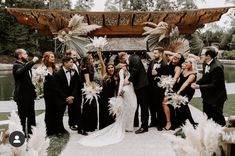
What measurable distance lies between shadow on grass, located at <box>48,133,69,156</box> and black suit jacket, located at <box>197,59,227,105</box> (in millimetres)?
2734

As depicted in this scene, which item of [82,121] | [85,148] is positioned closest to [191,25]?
[82,121]

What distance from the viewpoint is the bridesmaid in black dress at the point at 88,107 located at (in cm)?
889

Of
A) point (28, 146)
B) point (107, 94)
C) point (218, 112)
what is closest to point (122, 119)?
point (107, 94)

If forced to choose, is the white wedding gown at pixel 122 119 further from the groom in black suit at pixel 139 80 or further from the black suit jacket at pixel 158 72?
the black suit jacket at pixel 158 72

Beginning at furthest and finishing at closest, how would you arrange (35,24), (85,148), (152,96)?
(35,24) → (152,96) → (85,148)

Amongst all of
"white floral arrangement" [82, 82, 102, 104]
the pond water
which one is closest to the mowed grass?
"white floral arrangement" [82, 82, 102, 104]

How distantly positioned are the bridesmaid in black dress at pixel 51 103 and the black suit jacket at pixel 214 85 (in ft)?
9.97

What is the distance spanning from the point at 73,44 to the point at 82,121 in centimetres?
293

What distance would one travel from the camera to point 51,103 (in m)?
8.53

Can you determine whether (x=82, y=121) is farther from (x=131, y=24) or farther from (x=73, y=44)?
(x=131, y=24)

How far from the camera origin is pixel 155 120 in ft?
30.7

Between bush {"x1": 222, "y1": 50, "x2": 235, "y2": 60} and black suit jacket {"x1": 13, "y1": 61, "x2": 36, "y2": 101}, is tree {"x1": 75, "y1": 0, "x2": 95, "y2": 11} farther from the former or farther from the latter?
black suit jacket {"x1": 13, "y1": 61, "x2": 36, "y2": 101}

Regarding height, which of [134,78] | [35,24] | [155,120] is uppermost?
[35,24]

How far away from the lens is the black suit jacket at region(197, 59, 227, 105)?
722 cm
